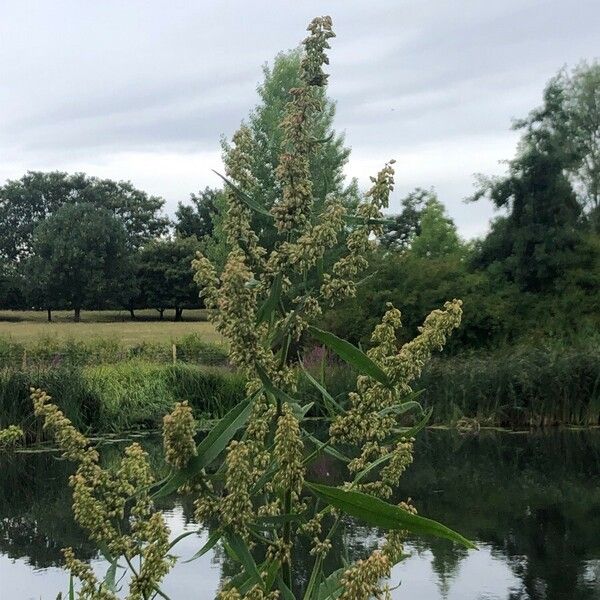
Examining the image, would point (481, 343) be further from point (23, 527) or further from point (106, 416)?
point (23, 527)

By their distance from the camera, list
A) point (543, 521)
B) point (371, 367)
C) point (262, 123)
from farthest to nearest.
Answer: point (262, 123), point (543, 521), point (371, 367)

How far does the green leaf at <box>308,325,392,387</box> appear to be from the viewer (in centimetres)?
219

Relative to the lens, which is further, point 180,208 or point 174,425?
point 180,208

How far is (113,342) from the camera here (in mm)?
27875

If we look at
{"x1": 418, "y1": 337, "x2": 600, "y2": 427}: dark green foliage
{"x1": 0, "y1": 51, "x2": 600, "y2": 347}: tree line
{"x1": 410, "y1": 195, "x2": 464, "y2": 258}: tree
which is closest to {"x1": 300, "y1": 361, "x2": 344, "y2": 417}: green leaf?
{"x1": 0, "y1": 51, "x2": 600, "y2": 347}: tree line

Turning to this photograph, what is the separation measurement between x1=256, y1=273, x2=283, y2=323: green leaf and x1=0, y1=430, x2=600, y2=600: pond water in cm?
388

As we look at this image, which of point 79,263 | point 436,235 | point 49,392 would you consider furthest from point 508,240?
point 79,263

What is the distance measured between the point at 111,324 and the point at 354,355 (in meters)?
58.6

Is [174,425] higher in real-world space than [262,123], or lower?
lower

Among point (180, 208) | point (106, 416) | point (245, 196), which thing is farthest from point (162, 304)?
point (245, 196)

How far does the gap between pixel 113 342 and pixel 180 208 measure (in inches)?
1822

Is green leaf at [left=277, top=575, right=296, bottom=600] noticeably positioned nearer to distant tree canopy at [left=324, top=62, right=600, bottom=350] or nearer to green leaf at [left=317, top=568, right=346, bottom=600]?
green leaf at [left=317, top=568, right=346, bottom=600]

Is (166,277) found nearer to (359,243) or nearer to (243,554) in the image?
(359,243)

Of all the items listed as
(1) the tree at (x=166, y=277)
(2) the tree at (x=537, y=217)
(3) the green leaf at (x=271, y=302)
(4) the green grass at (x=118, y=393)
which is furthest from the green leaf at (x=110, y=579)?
(1) the tree at (x=166, y=277)
